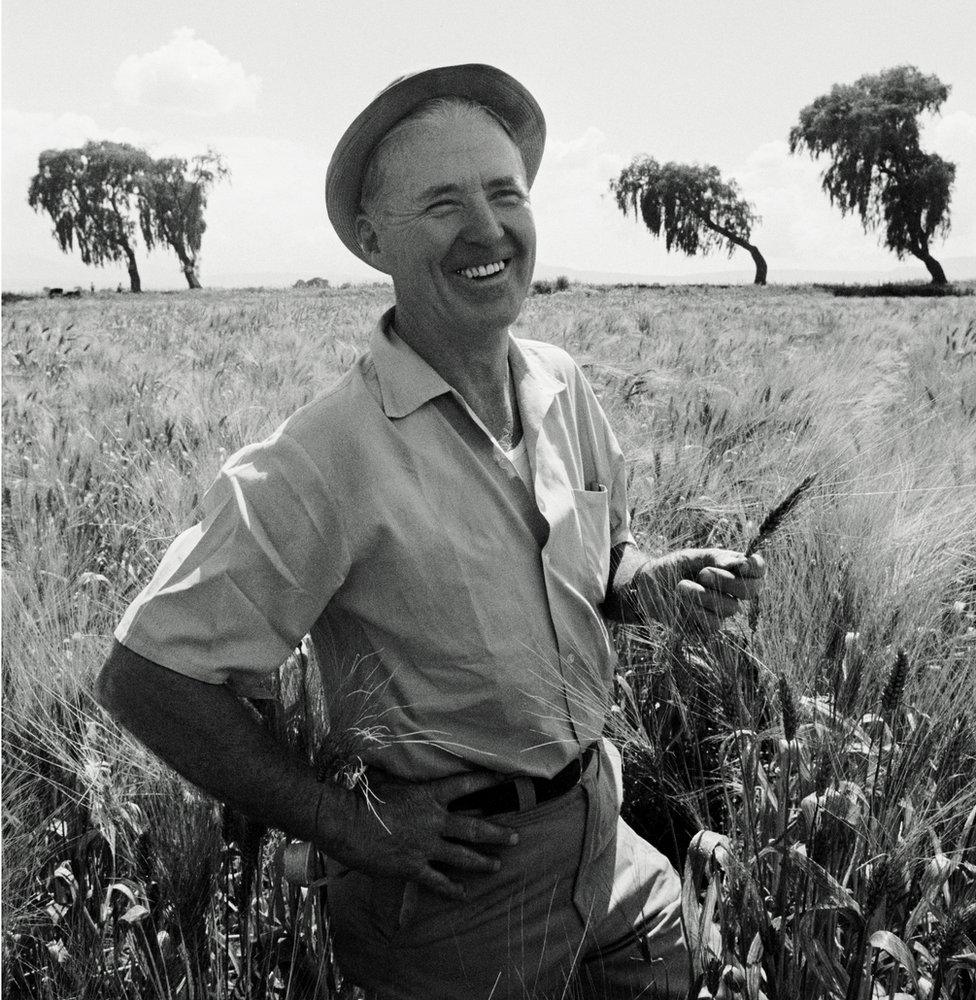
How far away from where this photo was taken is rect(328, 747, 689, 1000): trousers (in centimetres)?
159

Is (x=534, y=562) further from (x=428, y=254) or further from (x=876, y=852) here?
(x=876, y=852)

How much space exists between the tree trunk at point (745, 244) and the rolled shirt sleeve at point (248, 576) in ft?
185

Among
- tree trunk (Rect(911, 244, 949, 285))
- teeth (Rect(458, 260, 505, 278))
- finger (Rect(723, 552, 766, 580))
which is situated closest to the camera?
finger (Rect(723, 552, 766, 580))

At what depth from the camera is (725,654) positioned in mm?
1751

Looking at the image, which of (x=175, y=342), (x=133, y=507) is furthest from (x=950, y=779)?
(x=175, y=342)

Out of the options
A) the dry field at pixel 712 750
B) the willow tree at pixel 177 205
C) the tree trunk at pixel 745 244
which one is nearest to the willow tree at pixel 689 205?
the tree trunk at pixel 745 244

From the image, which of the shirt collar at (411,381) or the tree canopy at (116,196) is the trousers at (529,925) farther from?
the tree canopy at (116,196)

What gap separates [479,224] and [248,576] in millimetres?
786

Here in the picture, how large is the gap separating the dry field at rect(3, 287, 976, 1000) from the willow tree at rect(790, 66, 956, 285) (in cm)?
4420

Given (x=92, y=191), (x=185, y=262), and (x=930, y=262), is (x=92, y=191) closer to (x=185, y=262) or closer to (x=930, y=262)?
(x=185, y=262)

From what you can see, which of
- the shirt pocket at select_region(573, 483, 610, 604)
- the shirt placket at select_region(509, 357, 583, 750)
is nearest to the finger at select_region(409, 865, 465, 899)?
the shirt placket at select_region(509, 357, 583, 750)

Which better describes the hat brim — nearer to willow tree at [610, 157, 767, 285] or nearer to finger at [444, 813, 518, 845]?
finger at [444, 813, 518, 845]

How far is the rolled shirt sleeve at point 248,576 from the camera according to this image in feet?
4.58

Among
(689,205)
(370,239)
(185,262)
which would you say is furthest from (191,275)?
(370,239)
